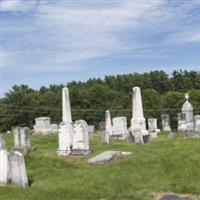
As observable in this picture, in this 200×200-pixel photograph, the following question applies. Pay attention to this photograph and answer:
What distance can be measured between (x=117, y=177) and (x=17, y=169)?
10.6 ft

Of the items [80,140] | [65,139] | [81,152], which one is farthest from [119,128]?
[81,152]

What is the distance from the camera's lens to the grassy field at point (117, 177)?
1553 centimetres

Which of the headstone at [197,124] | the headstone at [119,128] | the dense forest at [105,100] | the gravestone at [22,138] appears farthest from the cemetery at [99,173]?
the dense forest at [105,100]

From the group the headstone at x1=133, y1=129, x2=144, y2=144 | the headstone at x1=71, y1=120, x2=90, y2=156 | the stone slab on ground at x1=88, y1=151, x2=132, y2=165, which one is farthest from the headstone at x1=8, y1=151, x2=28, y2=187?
the headstone at x1=133, y1=129, x2=144, y2=144

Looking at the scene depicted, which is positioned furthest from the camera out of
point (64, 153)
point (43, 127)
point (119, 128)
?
point (43, 127)

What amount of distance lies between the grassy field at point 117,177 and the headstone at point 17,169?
0.45 metres

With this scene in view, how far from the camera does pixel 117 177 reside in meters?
17.5

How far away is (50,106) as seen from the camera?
83.0 meters

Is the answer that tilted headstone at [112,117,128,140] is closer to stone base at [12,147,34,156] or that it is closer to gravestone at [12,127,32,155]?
gravestone at [12,127,32,155]

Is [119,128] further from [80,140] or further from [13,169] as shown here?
[13,169]

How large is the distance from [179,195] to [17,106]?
71079 millimetres

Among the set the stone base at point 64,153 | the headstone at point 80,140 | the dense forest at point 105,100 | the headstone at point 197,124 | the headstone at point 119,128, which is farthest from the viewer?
the dense forest at point 105,100

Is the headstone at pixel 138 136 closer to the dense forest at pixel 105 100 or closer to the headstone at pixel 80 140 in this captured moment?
the headstone at pixel 80 140

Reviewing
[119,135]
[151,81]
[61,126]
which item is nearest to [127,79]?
[151,81]
